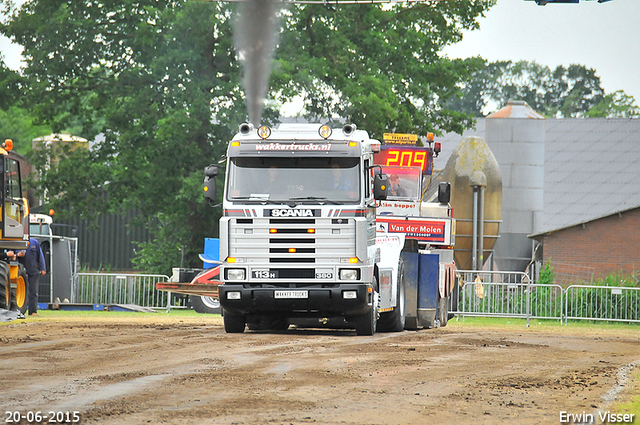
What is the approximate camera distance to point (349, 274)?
15773 mm

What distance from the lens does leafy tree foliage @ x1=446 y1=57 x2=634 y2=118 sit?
326 feet

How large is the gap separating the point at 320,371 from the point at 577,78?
97.2 meters

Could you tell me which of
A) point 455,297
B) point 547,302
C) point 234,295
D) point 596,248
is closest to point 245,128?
point 234,295

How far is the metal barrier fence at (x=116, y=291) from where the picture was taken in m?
29.6

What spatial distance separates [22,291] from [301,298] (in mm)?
9436

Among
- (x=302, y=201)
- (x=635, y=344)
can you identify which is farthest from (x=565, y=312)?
(x=302, y=201)

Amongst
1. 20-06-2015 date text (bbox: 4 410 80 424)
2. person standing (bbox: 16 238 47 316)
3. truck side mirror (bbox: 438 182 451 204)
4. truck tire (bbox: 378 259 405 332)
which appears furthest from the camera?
person standing (bbox: 16 238 47 316)

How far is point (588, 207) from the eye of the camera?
49.1m

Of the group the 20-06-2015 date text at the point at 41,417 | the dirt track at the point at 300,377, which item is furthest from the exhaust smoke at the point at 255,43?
the 20-06-2015 date text at the point at 41,417

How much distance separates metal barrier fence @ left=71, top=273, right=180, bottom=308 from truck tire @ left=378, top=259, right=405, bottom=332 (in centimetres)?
1193

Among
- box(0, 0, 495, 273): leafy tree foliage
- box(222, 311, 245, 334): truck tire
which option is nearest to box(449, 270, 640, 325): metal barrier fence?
box(0, 0, 495, 273): leafy tree foliage

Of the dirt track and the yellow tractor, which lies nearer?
the dirt track

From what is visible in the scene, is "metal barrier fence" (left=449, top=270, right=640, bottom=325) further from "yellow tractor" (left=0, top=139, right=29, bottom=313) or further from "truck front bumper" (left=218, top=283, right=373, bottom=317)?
"yellow tractor" (left=0, top=139, right=29, bottom=313)

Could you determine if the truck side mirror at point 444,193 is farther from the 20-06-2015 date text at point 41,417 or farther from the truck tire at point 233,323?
the 20-06-2015 date text at point 41,417
